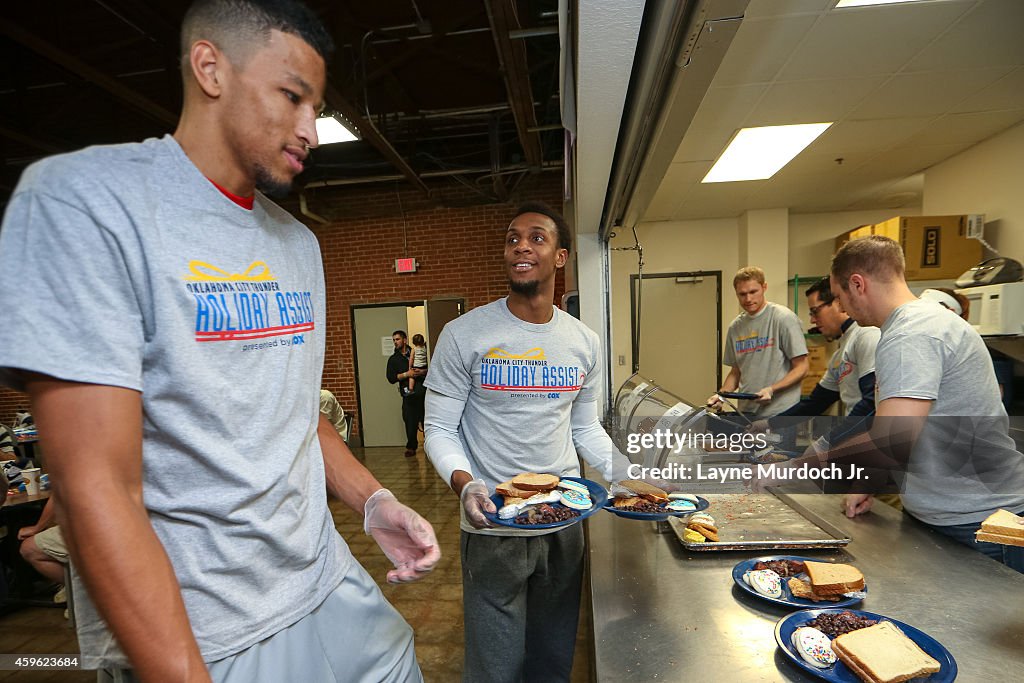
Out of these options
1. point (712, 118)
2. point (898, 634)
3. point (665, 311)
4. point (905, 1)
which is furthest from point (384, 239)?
point (898, 634)

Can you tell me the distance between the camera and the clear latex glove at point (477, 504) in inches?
48.4

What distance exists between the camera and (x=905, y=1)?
2164 millimetres

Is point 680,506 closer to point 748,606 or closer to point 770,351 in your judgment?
point 748,606

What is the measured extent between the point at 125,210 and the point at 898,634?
1415 mm

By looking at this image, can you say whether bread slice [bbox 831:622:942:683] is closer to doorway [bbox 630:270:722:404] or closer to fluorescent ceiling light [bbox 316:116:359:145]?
fluorescent ceiling light [bbox 316:116:359:145]

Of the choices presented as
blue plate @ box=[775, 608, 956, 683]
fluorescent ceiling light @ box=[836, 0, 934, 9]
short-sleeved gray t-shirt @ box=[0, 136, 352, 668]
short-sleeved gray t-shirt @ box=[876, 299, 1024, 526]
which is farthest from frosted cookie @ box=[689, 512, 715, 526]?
fluorescent ceiling light @ box=[836, 0, 934, 9]

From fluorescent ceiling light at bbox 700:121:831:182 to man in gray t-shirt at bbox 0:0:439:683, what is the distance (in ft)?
12.3

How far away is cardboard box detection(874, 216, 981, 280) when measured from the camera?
3824 millimetres

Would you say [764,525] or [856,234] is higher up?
[856,234]

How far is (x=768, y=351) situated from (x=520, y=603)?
282 centimetres

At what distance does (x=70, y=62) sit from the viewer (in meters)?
2.35

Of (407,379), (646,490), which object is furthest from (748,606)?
(407,379)

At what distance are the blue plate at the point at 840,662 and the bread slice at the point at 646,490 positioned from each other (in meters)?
0.46

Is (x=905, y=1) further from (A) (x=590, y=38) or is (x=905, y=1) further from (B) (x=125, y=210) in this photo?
(B) (x=125, y=210)
